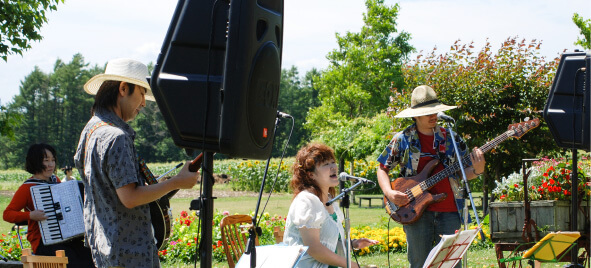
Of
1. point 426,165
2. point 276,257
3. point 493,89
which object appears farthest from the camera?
point 493,89

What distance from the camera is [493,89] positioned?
11.7m

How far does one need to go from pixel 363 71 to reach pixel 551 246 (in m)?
29.8

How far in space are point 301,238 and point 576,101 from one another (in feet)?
8.48

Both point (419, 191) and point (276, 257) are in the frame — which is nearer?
point (276, 257)

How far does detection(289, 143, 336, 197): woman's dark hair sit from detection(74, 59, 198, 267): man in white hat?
4.56 ft

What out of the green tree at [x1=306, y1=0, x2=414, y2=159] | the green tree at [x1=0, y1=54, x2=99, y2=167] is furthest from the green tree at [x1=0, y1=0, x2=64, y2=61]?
the green tree at [x1=0, y1=54, x2=99, y2=167]

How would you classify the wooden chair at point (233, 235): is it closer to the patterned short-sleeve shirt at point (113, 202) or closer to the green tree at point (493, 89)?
the patterned short-sleeve shirt at point (113, 202)

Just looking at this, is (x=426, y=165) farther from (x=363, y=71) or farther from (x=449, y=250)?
(x=363, y=71)

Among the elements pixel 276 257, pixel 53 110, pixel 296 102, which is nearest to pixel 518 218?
pixel 276 257

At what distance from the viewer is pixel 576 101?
501cm

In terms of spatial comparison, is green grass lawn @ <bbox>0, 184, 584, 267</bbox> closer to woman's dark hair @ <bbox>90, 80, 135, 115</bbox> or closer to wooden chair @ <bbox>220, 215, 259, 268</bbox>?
wooden chair @ <bbox>220, 215, 259, 268</bbox>

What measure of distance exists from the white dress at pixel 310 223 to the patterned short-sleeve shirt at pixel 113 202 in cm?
118

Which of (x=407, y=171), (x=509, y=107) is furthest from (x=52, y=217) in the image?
(x=509, y=107)

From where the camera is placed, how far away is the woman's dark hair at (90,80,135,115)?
10.4ft
